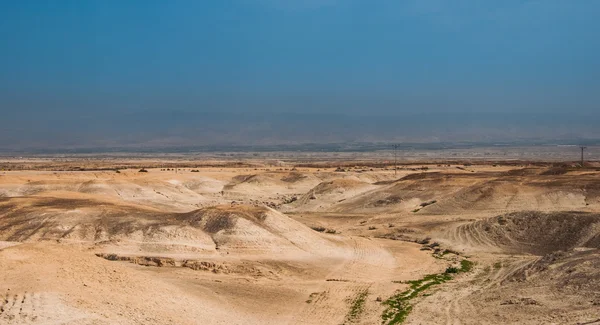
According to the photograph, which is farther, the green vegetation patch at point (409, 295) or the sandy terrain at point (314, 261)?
the green vegetation patch at point (409, 295)

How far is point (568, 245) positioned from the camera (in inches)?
1465

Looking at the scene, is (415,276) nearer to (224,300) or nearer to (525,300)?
(525,300)

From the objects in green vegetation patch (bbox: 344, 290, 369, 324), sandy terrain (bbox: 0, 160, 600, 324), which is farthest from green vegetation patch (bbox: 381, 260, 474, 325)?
green vegetation patch (bbox: 344, 290, 369, 324)

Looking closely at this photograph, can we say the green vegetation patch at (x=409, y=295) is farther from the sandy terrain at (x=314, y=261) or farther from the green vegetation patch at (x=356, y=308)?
the green vegetation patch at (x=356, y=308)

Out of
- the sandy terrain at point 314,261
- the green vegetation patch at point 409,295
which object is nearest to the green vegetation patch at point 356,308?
the sandy terrain at point 314,261

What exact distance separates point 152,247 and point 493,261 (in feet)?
59.1

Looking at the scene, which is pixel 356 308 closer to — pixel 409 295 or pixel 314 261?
pixel 409 295

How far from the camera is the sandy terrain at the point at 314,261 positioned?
69.7ft

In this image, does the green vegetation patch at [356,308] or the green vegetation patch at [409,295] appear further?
the green vegetation patch at [409,295]

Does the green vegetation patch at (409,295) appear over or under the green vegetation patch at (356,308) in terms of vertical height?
under

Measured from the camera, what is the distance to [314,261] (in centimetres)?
3331

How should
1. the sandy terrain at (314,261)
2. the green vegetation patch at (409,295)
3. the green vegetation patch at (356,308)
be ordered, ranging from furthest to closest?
1. the green vegetation patch at (409,295)
2. the green vegetation patch at (356,308)
3. the sandy terrain at (314,261)

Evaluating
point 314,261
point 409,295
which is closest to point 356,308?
point 409,295

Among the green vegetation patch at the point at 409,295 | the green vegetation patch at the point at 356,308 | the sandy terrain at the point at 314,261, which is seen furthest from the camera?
the green vegetation patch at the point at 409,295
